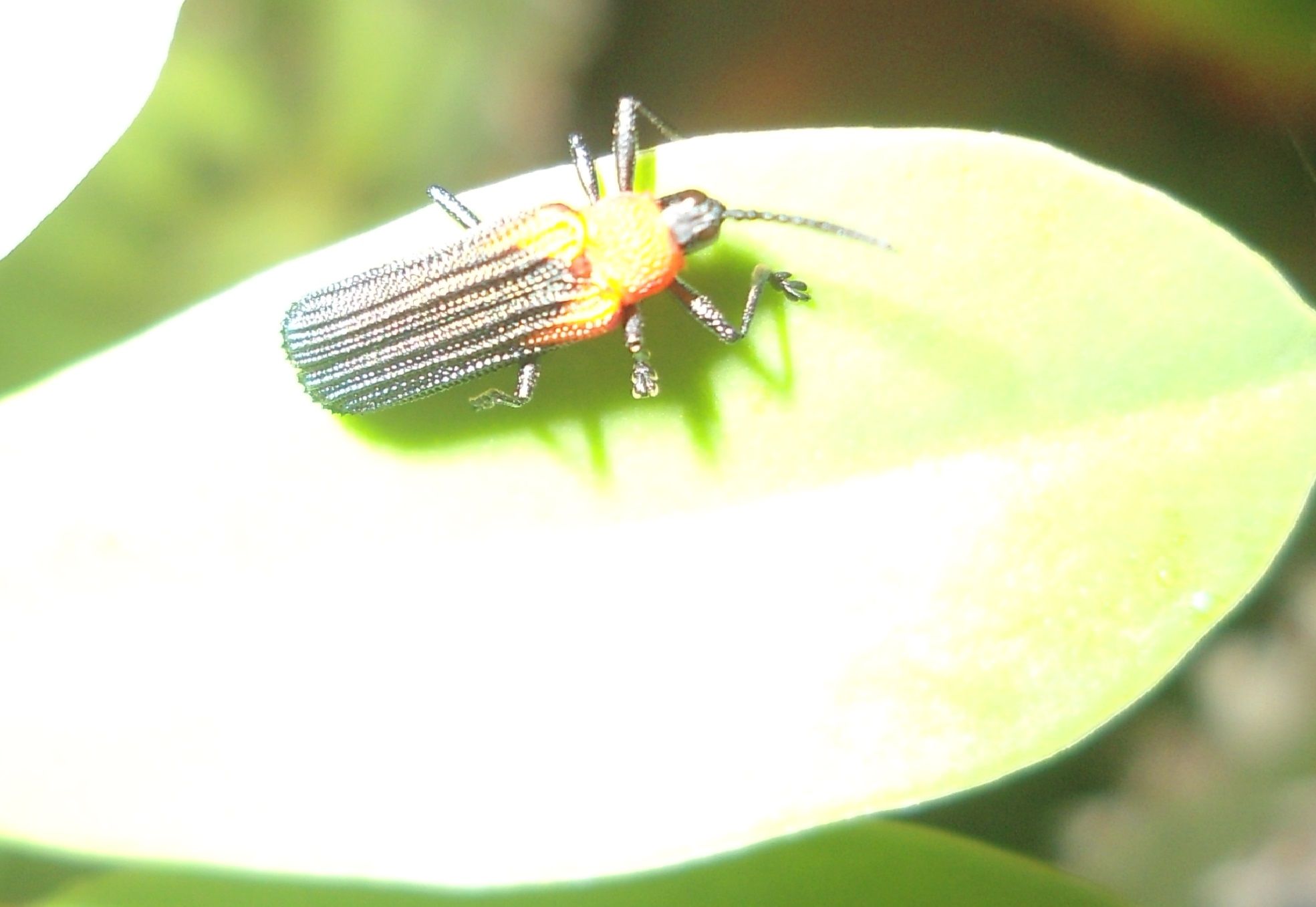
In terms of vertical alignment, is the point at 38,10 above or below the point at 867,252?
above

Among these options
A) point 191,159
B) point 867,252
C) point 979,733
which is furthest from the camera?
point 191,159

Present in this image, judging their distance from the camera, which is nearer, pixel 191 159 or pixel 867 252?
pixel 867 252

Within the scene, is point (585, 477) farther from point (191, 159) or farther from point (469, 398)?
point (191, 159)

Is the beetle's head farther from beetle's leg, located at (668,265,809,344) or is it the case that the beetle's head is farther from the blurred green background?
the blurred green background

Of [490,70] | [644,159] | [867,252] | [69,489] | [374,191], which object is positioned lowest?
[69,489]

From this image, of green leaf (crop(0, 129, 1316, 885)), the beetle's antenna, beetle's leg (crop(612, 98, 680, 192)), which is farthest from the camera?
beetle's leg (crop(612, 98, 680, 192))

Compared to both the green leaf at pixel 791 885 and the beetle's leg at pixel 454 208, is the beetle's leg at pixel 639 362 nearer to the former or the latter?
the beetle's leg at pixel 454 208

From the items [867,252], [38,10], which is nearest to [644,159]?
[867,252]

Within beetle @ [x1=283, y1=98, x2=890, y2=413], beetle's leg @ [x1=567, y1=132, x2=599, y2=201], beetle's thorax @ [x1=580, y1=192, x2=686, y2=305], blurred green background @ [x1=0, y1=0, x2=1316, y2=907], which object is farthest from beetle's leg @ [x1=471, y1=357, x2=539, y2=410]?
blurred green background @ [x1=0, y1=0, x2=1316, y2=907]

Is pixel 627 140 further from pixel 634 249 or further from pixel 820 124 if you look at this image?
pixel 820 124
